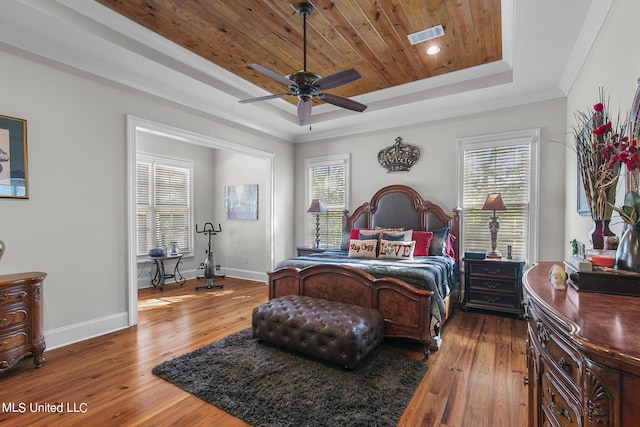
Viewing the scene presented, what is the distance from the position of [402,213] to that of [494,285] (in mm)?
1605

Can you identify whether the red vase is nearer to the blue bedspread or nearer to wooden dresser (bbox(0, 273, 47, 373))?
the blue bedspread

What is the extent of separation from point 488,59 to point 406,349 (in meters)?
3.27

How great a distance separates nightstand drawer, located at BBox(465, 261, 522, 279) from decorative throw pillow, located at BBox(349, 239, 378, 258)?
4.14ft

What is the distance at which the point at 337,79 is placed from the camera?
264 centimetres

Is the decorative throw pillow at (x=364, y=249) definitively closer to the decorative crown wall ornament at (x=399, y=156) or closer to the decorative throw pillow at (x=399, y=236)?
the decorative throw pillow at (x=399, y=236)

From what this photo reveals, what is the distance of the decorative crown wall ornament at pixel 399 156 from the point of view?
4989 mm

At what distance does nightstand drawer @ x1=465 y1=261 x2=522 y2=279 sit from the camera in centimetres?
389

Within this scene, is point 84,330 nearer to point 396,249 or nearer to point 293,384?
point 293,384

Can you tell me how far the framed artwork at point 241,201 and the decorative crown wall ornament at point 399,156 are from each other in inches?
106

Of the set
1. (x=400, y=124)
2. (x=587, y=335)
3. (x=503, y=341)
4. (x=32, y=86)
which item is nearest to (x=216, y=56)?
(x=32, y=86)

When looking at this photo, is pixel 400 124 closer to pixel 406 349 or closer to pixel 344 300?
pixel 344 300

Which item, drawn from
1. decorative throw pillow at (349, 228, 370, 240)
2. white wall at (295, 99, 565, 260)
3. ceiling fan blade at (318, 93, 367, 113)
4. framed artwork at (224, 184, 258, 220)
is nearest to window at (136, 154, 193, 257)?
framed artwork at (224, 184, 258, 220)

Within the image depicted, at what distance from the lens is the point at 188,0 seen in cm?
256

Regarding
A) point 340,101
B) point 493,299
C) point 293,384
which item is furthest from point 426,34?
point 293,384
